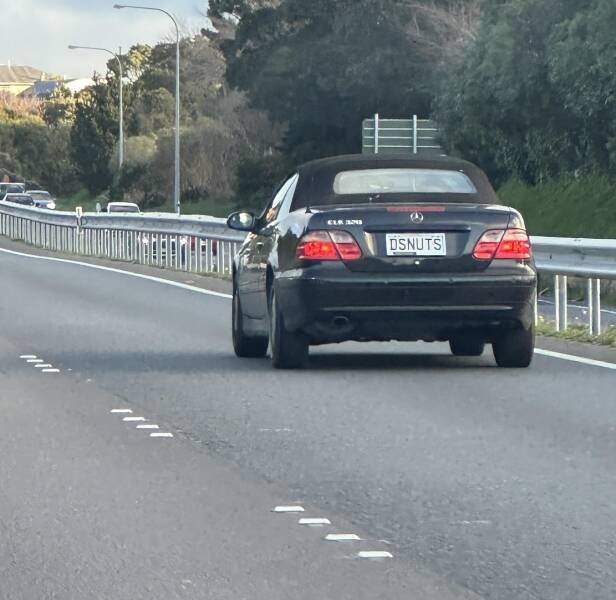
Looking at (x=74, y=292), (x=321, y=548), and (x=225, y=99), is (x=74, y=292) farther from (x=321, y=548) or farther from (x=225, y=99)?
(x=225, y=99)

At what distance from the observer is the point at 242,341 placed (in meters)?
15.8

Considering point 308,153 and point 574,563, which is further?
point 308,153

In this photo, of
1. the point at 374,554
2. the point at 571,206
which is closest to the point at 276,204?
the point at 374,554

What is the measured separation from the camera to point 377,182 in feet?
49.1

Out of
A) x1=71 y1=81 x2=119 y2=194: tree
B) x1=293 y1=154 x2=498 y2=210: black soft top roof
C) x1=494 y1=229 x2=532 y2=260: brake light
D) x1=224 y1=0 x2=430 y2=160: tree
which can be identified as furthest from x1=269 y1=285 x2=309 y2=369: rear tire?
x1=71 y1=81 x2=119 y2=194: tree

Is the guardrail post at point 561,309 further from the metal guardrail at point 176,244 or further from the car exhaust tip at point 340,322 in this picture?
the car exhaust tip at point 340,322

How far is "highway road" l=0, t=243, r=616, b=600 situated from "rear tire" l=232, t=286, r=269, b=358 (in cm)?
20

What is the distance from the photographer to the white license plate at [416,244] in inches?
545

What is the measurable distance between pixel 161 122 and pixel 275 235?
97.1 metres

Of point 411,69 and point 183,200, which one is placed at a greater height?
point 411,69

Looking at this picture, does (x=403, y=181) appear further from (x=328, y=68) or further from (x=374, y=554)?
(x=328, y=68)

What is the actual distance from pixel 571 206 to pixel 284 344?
30981 mm

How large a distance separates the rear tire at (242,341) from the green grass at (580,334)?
289 centimetres

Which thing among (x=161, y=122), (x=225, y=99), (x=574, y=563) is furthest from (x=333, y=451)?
(x=161, y=122)
